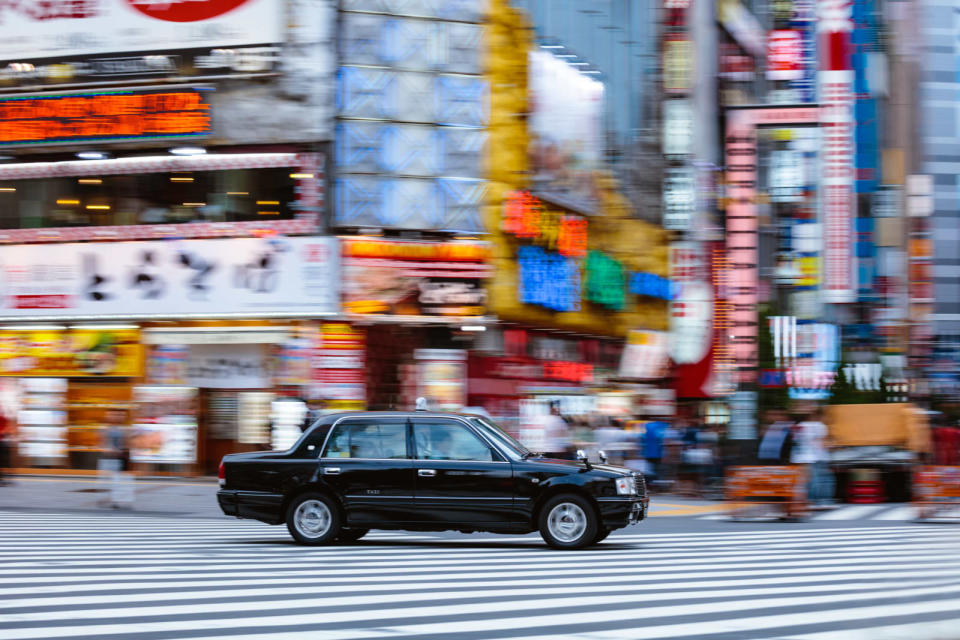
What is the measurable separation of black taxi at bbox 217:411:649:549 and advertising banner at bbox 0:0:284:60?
1601cm

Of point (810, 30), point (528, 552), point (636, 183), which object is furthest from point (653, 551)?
point (810, 30)

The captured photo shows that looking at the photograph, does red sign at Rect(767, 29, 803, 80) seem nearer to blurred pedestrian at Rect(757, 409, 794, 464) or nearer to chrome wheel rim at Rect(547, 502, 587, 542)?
blurred pedestrian at Rect(757, 409, 794, 464)

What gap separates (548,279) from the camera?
3209cm

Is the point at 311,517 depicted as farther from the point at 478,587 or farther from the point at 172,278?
the point at 172,278

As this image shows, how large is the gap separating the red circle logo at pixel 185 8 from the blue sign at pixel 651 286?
16.5 metres

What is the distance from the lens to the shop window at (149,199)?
28.7m

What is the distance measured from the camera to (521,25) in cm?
3127

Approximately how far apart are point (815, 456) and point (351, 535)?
973 cm

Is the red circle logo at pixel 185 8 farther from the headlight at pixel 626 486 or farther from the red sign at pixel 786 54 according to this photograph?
the red sign at pixel 786 54

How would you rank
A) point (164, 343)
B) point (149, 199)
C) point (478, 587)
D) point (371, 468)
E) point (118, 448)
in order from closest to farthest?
point (478, 587), point (371, 468), point (118, 448), point (164, 343), point (149, 199)

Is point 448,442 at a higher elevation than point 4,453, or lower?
higher

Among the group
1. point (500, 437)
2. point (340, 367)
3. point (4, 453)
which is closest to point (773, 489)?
point (500, 437)

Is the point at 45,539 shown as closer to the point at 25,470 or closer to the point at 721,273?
the point at 25,470

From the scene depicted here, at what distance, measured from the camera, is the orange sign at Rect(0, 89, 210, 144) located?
2906 centimetres
